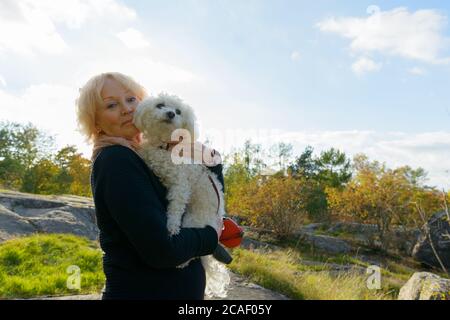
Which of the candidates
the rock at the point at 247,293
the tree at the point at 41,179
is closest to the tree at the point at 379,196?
the rock at the point at 247,293

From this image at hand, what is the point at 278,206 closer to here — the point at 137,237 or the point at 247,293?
the point at 247,293

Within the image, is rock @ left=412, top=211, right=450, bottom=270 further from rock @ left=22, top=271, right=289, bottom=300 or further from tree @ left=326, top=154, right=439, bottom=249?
rock @ left=22, top=271, right=289, bottom=300

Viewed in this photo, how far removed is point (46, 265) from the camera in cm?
845

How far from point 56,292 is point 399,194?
60.5ft

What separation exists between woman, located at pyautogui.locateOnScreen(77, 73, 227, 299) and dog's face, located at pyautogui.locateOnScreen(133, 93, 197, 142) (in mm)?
299

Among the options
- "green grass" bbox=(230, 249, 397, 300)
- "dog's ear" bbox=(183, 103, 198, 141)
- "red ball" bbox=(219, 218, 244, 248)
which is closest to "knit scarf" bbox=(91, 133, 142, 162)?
"dog's ear" bbox=(183, 103, 198, 141)

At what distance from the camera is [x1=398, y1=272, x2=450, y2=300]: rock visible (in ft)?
18.5

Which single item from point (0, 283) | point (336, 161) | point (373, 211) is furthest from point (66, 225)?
point (336, 161)

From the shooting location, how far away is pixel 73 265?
26.8 feet

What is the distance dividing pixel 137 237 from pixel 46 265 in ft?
24.7

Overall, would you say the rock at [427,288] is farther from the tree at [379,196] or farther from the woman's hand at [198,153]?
the tree at [379,196]

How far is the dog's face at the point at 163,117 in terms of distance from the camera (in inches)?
104

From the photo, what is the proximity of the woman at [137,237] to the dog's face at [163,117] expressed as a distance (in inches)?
11.8

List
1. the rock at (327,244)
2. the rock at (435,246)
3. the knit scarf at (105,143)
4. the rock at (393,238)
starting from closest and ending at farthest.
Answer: the knit scarf at (105,143)
the rock at (435,246)
the rock at (327,244)
the rock at (393,238)
